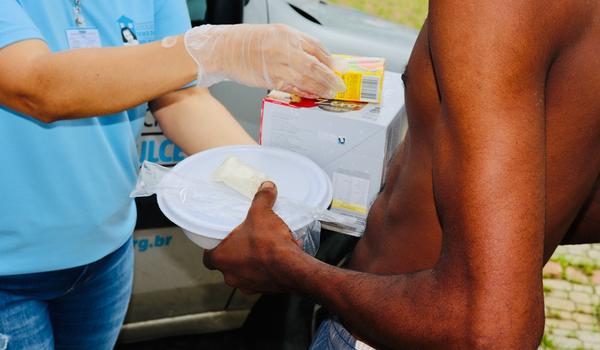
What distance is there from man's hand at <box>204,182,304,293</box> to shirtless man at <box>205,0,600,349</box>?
0.20 metres

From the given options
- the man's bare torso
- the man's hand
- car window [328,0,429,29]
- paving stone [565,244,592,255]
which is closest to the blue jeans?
the man's hand

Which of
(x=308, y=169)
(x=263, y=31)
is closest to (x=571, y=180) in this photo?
(x=308, y=169)

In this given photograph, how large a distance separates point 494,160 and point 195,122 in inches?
49.2

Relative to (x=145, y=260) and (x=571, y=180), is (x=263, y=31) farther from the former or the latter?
(x=145, y=260)

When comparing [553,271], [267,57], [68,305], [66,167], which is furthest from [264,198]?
[553,271]

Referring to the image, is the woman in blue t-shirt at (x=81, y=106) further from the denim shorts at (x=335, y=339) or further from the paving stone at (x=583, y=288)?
the paving stone at (x=583, y=288)

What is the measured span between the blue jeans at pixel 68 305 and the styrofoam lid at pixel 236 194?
44 centimetres

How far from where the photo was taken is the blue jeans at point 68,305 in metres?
1.68

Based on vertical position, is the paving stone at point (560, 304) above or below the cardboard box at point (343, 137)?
below

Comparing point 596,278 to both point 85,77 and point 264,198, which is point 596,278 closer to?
point 264,198

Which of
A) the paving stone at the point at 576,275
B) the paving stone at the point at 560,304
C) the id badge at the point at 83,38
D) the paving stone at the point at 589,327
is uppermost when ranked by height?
the id badge at the point at 83,38

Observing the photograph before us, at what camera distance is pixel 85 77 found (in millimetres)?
1501

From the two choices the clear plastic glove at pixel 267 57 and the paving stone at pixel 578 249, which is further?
the paving stone at pixel 578 249

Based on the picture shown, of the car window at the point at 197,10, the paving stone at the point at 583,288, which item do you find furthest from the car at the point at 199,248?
the paving stone at the point at 583,288
